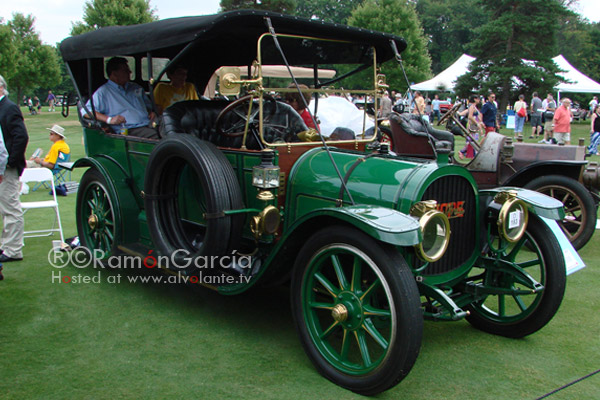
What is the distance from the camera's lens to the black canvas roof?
3.37 meters

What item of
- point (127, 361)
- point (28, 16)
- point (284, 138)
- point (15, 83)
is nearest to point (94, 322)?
point (127, 361)

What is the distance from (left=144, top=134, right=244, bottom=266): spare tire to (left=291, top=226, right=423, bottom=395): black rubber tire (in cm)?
68

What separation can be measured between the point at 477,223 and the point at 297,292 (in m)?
1.25

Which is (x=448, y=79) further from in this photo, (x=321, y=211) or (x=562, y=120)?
(x=321, y=211)

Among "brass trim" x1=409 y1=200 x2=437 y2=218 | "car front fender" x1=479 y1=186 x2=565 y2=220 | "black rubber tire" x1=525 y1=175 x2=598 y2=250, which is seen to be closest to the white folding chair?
"brass trim" x1=409 y1=200 x2=437 y2=218

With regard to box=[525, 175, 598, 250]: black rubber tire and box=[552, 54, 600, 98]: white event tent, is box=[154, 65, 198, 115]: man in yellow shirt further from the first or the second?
box=[552, 54, 600, 98]: white event tent

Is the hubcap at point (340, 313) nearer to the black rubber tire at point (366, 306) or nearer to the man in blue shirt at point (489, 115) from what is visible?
the black rubber tire at point (366, 306)

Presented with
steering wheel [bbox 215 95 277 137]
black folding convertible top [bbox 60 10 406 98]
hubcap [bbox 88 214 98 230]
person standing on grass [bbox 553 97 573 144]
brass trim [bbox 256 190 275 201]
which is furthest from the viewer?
person standing on grass [bbox 553 97 573 144]

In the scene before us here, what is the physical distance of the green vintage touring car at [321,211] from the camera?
9.05 ft

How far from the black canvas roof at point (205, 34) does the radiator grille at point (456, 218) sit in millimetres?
1376

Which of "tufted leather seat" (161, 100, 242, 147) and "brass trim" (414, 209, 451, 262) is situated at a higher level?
"tufted leather seat" (161, 100, 242, 147)

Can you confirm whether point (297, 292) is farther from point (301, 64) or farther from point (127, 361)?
point (301, 64)

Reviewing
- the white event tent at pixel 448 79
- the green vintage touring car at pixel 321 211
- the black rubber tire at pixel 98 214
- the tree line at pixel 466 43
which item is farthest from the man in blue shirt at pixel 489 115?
the black rubber tire at pixel 98 214

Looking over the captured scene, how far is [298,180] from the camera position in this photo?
3.49m
